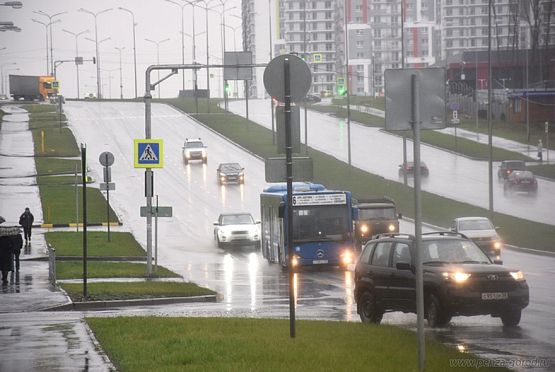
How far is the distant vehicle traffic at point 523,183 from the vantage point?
261 ft

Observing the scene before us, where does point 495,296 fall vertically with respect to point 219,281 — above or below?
above

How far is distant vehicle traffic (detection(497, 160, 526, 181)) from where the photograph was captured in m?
82.8

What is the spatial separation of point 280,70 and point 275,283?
1920cm

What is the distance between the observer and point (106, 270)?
39250mm

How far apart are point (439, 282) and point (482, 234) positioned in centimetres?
2561

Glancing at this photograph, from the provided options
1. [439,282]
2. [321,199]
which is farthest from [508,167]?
[439,282]

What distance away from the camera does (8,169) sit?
289 feet

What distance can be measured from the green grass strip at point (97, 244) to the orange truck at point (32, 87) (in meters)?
97.0

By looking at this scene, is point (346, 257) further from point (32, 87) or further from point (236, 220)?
point (32, 87)

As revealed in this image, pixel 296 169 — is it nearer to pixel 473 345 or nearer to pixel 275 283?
pixel 473 345

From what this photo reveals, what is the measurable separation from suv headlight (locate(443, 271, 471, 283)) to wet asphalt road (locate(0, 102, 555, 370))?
82cm

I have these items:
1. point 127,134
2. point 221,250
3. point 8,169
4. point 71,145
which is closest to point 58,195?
point 8,169

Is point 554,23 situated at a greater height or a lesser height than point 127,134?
greater

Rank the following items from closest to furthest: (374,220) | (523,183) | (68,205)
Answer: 1. (374,220)
2. (68,205)
3. (523,183)
